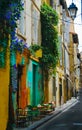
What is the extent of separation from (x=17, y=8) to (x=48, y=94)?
57.6ft

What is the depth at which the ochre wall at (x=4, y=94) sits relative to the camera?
15.8 m

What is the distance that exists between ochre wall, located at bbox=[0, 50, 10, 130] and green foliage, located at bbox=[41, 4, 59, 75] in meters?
11.7

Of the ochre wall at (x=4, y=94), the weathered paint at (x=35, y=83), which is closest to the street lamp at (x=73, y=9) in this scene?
the ochre wall at (x=4, y=94)

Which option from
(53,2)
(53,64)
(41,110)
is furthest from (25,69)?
(53,2)

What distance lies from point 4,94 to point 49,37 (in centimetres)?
1361

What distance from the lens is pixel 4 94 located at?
52.9 ft

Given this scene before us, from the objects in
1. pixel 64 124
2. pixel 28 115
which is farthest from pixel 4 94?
pixel 64 124

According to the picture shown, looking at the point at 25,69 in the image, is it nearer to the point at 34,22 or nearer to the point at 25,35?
the point at 25,35

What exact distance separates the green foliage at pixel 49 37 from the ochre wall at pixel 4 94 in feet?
38.4

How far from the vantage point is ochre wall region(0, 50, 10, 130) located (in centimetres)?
1579

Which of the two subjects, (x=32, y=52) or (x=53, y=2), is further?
(x=53, y=2)

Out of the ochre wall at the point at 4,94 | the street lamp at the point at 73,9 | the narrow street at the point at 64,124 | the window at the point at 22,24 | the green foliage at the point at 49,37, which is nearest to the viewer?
the ochre wall at the point at 4,94

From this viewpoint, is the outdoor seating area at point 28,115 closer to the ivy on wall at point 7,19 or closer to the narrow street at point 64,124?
the narrow street at point 64,124

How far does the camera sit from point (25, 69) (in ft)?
72.9
